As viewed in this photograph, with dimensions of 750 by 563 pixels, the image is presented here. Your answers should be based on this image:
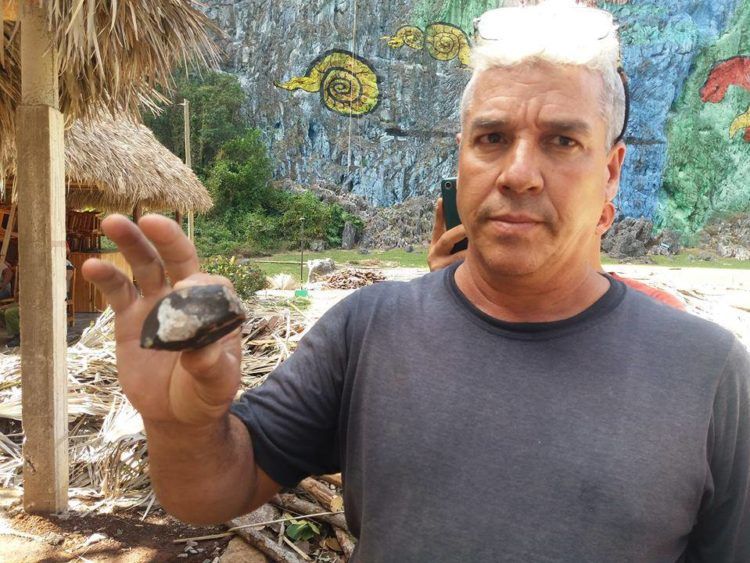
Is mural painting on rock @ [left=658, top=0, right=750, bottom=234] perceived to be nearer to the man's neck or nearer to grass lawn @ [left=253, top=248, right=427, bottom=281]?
grass lawn @ [left=253, top=248, right=427, bottom=281]

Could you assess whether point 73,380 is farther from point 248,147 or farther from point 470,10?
point 470,10

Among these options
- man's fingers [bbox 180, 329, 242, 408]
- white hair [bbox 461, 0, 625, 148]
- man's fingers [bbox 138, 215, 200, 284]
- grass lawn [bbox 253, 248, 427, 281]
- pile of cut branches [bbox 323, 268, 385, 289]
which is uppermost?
white hair [bbox 461, 0, 625, 148]

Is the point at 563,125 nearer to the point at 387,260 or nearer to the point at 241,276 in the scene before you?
the point at 241,276

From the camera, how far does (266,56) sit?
26906 millimetres

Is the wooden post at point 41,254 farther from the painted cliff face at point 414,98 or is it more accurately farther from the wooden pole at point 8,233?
the painted cliff face at point 414,98

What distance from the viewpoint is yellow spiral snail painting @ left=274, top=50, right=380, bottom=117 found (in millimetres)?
27109

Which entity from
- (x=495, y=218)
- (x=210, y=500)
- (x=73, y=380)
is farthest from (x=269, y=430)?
(x=73, y=380)

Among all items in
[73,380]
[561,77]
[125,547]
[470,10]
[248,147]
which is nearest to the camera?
[561,77]

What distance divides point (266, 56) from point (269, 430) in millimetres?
28321

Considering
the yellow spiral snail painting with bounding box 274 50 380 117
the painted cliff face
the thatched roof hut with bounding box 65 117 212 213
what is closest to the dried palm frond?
the thatched roof hut with bounding box 65 117 212 213

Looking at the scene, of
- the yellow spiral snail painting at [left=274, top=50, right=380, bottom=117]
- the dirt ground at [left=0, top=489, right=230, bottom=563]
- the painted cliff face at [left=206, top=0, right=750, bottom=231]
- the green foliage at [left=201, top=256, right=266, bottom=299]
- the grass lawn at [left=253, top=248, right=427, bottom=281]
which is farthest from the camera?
the yellow spiral snail painting at [left=274, top=50, right=380, bottom=117]

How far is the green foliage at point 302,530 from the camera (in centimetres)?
291

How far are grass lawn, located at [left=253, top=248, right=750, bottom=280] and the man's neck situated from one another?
14915 mm

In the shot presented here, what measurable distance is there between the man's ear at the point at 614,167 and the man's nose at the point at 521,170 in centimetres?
19
